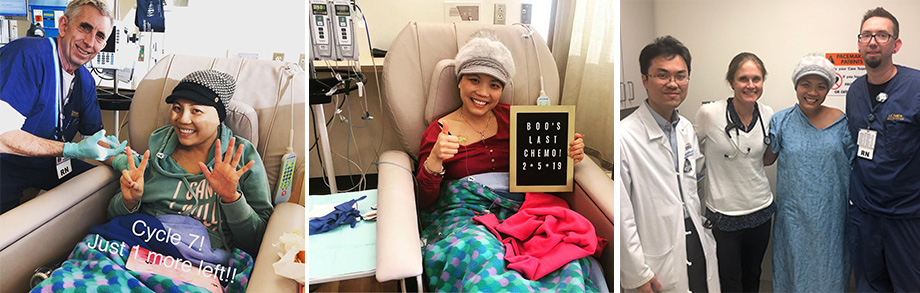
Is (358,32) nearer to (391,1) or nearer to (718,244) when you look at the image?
(391,1)

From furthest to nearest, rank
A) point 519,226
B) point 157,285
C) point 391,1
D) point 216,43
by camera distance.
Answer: point 391,1
point 519,226
point 216,43
point 157,285

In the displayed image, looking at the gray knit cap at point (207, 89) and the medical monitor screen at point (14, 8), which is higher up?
the medical monitor screen at point (14, 8)

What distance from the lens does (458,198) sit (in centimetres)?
161

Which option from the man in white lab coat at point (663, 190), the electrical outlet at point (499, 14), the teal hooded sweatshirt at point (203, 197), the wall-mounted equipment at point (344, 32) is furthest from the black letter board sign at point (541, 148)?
the teal hooded sweatshirt at point (203, 197)

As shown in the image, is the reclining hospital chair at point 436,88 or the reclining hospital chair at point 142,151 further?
the reclining hospital chair at point 436,88

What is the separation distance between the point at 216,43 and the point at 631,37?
1.14m

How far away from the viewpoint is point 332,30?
1605 millimetres

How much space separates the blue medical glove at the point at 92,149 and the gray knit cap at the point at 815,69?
1.75 m

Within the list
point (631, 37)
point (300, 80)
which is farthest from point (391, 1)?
Answer: point (631, 37)

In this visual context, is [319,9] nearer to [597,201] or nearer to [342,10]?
[342,10]

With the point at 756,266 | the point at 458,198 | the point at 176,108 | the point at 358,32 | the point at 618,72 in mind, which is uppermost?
the point at 358,32

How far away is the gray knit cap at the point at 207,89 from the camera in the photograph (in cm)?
128

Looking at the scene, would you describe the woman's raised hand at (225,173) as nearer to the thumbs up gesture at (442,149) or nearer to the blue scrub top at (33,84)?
the blue scrub top at (33,84)

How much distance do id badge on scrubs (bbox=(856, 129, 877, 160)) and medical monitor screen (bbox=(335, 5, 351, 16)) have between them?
1.49 metres
